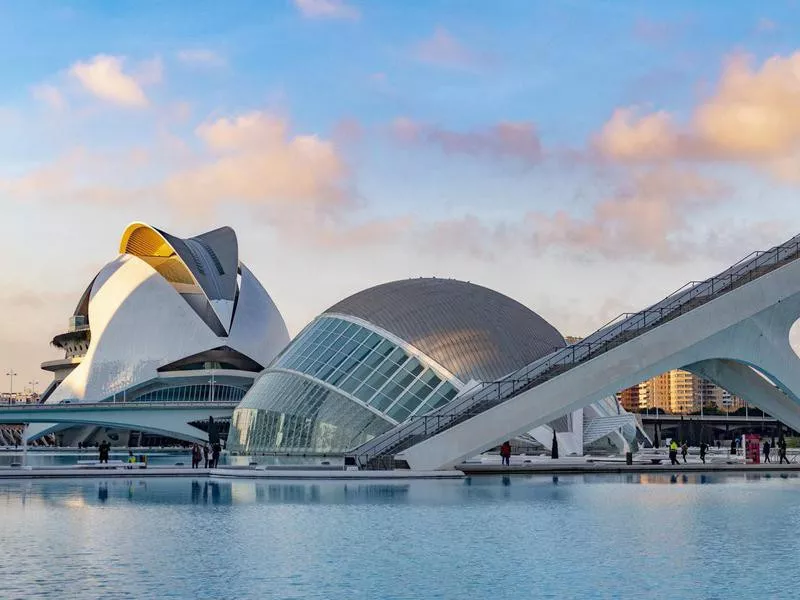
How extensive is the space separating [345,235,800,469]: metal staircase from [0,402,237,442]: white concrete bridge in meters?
56.8

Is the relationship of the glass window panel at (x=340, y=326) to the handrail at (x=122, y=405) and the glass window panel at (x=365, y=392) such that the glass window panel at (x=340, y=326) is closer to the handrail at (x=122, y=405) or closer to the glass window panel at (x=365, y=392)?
the glass window panel at (x=365, y=392)

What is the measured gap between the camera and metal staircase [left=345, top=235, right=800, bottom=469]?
36531 millimetres

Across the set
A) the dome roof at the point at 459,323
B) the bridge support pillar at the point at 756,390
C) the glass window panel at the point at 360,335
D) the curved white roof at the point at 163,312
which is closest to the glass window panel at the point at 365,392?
A: the dome roof at the point at 459,323

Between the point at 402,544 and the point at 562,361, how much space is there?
21.5m

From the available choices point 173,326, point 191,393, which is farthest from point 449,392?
point 191,393

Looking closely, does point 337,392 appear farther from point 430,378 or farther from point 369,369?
point 430,378

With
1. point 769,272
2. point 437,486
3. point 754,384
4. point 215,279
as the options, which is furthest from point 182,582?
point 215,279

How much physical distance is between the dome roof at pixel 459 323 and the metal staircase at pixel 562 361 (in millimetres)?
4391

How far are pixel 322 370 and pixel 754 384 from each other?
17671 mm

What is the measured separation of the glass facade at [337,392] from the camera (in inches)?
1703

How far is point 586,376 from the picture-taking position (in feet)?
117

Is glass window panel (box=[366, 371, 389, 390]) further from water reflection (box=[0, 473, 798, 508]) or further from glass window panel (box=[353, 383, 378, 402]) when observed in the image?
water reflection (box=[0, 473, 798, 508])

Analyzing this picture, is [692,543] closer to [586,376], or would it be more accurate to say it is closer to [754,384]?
[586,376]

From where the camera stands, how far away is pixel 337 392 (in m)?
45.4
